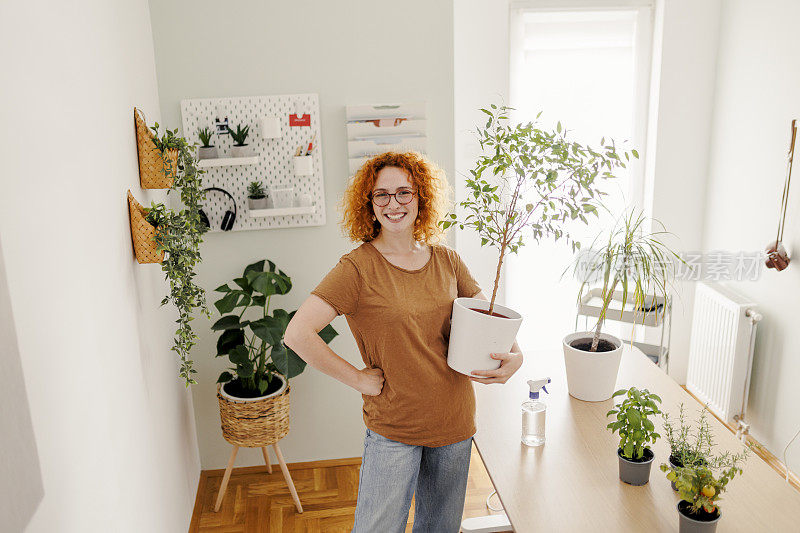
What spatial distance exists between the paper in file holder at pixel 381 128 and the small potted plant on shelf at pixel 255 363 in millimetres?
662

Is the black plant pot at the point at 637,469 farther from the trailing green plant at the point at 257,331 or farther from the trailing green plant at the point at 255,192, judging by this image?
the trailing green plant at the point at 255,192

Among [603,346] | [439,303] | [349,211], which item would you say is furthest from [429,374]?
[603,346]

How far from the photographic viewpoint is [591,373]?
1962mm

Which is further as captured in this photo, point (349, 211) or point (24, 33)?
point (349, 211)

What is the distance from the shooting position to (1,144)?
110 cm

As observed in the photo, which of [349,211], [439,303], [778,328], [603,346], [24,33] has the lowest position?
[778,328]

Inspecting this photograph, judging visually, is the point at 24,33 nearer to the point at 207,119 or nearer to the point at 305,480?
the point at 207,119

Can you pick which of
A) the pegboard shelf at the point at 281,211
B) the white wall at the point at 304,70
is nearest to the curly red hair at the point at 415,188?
the pegboard shelf at the point at 281,211

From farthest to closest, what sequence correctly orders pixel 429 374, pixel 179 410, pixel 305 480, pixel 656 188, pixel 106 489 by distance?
pixel 656 188
pixel 305 480
pixel 179 410
pixel 429 374
pixel 106 489

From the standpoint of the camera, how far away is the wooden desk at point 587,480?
1390mm

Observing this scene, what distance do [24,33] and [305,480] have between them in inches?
91.5

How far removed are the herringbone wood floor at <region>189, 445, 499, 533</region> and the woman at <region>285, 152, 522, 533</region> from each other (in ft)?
3.28

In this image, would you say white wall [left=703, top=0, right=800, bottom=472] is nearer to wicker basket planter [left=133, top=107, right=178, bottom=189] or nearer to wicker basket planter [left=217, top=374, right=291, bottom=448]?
wicker basket planter [left=217, top=374, right=291, bottom=448]

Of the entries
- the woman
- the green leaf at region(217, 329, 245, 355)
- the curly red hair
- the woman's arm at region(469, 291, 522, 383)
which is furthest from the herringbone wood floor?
the curly red hair
